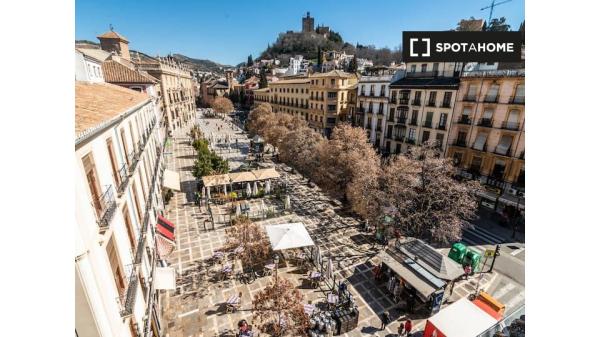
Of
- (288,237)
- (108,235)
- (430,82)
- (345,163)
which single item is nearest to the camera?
(108,235)

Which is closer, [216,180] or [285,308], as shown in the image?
[285,308]

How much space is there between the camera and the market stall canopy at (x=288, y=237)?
48.9 ft

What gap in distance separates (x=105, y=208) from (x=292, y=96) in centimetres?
5312

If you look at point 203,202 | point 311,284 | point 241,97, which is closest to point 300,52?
point 241,97

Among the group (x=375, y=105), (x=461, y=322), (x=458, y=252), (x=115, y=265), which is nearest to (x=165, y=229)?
(x=115, y=265)

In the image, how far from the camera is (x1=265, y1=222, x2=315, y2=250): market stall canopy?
14891 mm

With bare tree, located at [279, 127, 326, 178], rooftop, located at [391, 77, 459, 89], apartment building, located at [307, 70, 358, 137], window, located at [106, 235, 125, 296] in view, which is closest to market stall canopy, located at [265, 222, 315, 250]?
window, located at [106, 235, 125, 296]

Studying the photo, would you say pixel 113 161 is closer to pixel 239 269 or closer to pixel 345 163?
pixel 239 269

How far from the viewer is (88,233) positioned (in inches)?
214

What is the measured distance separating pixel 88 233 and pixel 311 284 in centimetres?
1147

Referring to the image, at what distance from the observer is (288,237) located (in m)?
15.3

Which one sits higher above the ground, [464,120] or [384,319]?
[464,120]

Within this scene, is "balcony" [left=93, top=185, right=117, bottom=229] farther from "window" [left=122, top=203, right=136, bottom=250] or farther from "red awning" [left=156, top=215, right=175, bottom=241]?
"red awning" [left=156, top=215, right=175, bottom=241]

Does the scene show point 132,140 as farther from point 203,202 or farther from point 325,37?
point 325,37
